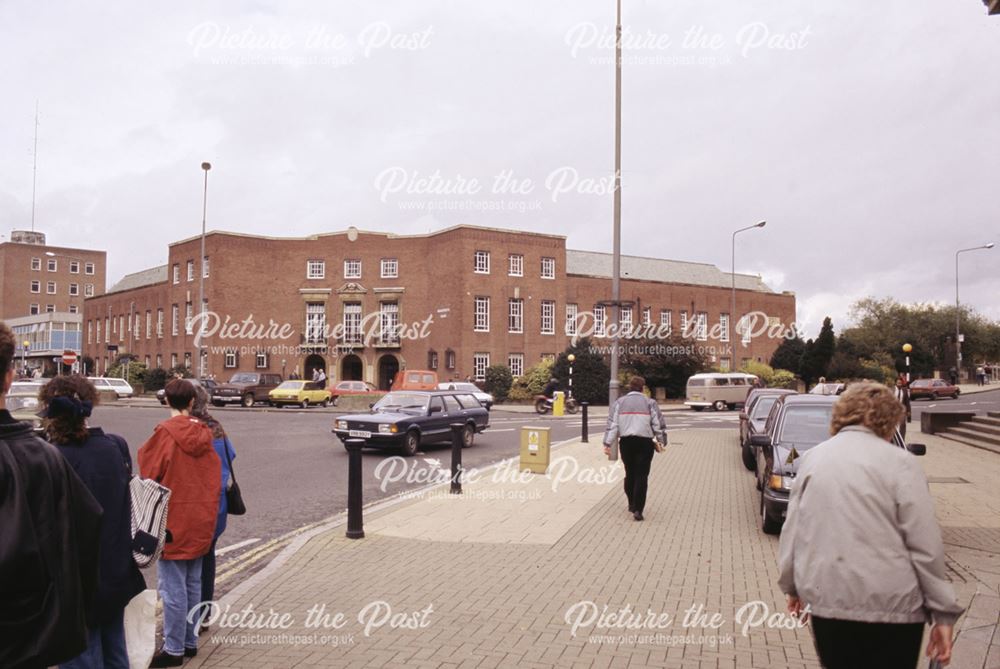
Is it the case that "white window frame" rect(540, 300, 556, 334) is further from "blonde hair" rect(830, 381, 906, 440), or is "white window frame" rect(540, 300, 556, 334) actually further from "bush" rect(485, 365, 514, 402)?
"blonde hair" rect(830, 381, 906, 440)

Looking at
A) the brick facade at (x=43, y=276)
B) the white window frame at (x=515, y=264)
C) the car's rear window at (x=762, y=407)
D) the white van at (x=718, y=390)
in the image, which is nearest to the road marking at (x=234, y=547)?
the car's rear window at (x=762, y=407)

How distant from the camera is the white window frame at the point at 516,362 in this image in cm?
5184

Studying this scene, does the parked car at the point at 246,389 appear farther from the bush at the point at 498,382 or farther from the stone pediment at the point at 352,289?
the stone pediment at the point at 352,289

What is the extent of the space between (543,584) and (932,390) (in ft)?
164

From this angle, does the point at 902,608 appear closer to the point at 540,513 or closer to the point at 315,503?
the point at 540,513

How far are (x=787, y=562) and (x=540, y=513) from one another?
22.4ft

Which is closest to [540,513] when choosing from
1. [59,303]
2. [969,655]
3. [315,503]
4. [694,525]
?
[694,525]

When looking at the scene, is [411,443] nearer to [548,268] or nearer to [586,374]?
[586,374]

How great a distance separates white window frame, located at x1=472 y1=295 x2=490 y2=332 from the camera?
165ft

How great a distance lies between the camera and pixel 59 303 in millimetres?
102000

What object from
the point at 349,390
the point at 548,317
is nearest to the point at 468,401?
the point at 349,390

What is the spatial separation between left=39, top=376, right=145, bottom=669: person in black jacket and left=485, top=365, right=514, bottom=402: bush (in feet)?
134

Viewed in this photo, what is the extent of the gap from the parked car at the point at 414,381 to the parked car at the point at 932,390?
105 ft

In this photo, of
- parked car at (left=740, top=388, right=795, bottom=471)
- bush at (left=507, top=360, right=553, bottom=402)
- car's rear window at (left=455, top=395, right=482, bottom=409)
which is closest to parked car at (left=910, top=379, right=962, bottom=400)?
bush at (left=507, top=360, right=553, bottom=402)
